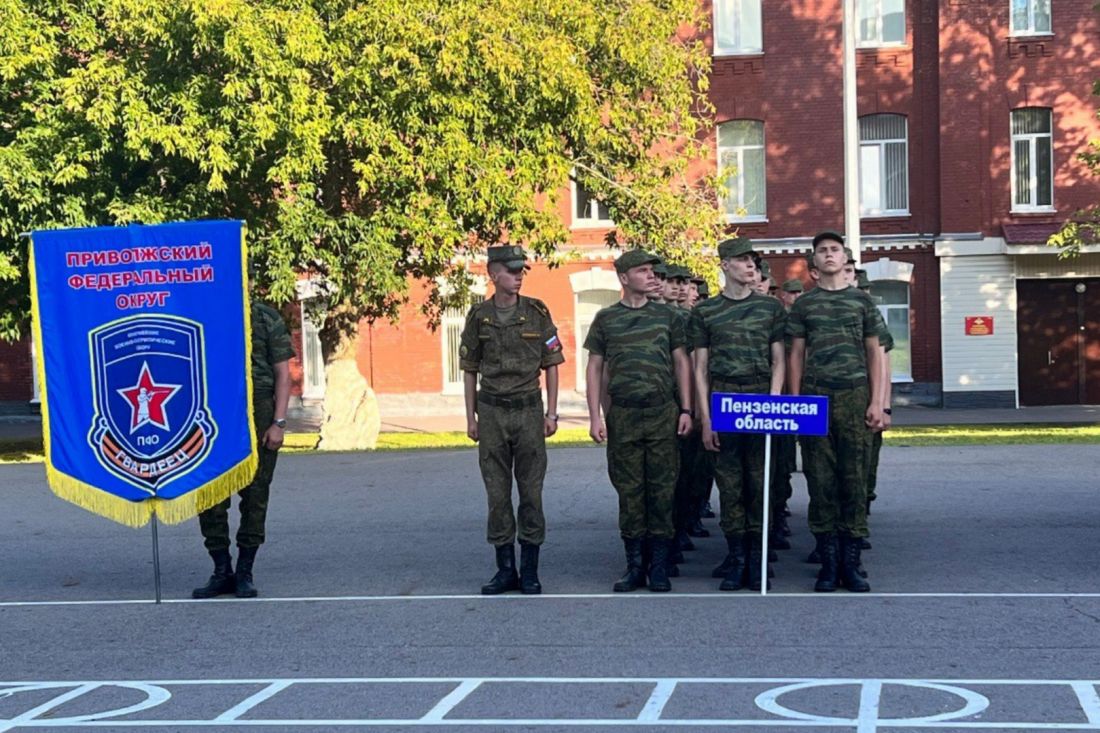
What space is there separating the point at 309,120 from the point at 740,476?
12.7 metres

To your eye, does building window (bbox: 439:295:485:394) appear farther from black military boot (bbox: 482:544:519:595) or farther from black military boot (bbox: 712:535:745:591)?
black military boot (bbox: 712:535:745:591)

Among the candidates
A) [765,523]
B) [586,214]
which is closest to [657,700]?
[765,523]

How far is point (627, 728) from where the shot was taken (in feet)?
20.3

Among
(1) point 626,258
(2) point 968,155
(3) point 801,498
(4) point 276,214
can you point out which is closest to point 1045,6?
(2) point 968,155

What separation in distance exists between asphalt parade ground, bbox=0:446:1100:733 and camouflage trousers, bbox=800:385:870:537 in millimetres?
462

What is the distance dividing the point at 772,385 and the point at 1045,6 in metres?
26.1

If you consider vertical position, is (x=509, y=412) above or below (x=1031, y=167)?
below

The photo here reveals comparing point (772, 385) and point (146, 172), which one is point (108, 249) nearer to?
point (772, 385)

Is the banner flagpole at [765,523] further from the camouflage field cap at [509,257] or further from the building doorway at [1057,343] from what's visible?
the building doorway at [1057,343]

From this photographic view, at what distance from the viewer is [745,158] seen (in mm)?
33562

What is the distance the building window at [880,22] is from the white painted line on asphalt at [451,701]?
28215 mm

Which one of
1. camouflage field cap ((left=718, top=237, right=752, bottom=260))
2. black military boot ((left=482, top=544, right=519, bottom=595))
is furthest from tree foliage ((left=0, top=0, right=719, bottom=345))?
camouflage field cap ((left=718, top=237, right=752, bottom=260))

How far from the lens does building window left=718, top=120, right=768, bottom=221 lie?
110 ft

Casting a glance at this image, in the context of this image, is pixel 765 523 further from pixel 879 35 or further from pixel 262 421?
pixel 879 35
